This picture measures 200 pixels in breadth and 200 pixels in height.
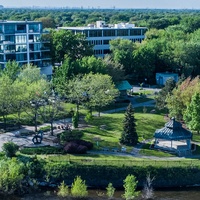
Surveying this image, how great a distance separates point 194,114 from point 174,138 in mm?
6481

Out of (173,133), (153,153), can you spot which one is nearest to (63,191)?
(153,153)

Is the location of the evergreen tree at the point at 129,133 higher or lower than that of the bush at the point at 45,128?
higher

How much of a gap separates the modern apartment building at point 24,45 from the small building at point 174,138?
48080 mm

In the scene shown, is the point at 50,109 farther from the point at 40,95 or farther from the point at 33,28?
the point at 33,28

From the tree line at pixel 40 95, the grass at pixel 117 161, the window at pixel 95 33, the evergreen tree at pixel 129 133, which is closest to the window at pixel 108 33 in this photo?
the window at pixel 95 33

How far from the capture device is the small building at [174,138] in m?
54.0

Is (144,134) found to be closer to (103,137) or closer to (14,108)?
(103,137)

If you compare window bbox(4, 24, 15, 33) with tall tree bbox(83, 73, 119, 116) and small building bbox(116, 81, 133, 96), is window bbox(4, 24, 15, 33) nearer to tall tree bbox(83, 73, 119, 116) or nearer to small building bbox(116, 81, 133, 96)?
small building bbox(116, 81, 133, 96)

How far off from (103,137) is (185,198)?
17.6 metres

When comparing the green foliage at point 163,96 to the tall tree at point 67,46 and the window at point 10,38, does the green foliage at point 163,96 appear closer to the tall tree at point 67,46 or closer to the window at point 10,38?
the tall tree at point 67,46

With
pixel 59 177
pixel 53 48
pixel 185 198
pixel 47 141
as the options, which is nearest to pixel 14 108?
pixel 47 141

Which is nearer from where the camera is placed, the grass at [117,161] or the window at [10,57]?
the grass at [117,161]

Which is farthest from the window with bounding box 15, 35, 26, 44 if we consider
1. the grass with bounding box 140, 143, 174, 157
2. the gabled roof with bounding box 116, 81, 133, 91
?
the grass with bounding box 140, 143, 174, 157

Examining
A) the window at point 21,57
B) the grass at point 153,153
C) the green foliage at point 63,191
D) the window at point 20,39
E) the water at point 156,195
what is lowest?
the water at point 156,195
